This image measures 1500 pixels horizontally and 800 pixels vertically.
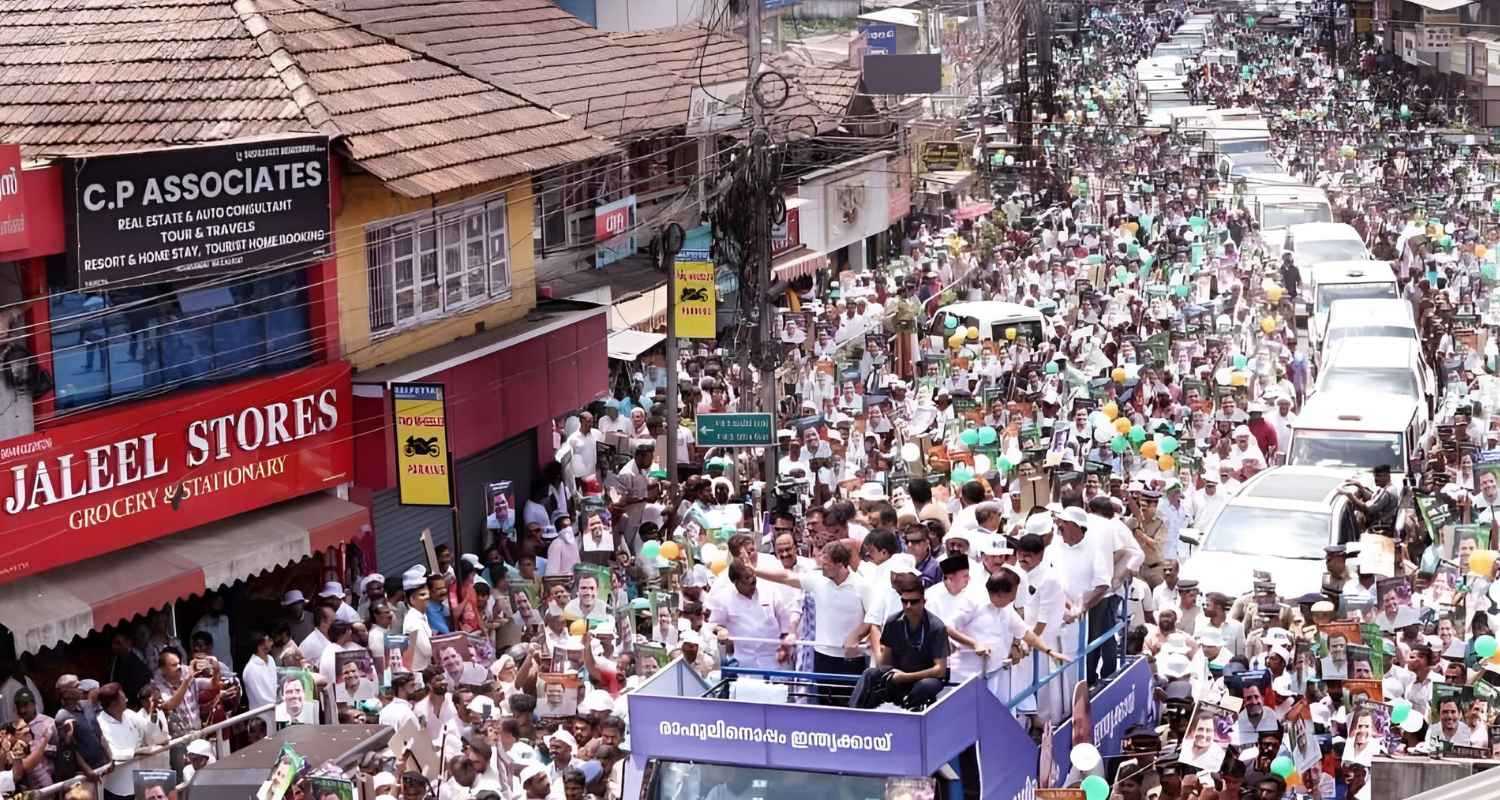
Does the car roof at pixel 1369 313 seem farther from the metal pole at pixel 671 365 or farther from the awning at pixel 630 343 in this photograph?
the metal pole at pixel 671 365

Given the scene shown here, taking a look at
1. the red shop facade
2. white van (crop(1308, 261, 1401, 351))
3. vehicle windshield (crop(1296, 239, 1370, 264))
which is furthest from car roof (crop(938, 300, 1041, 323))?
the red shop facade

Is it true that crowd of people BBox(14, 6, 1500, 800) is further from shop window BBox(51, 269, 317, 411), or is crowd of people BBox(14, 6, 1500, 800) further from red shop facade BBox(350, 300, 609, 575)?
shop window BBox(51, 269, 317, 411)

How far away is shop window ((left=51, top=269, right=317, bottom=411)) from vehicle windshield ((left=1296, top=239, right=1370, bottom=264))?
18.3m

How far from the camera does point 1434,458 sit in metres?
20.9

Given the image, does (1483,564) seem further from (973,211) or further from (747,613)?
(973,211)

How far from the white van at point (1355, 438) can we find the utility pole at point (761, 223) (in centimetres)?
472

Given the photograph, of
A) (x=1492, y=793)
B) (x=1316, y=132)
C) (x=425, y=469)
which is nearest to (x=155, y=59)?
(x=425, y=469)

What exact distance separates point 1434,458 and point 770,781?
A: 1236 cm

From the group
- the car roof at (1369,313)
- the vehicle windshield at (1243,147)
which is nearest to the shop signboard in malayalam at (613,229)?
the car roof at (1369,313)

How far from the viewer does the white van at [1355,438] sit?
21.0 meters

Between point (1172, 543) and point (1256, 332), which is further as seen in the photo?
point (1256, 332)

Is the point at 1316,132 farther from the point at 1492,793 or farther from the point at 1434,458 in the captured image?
the point at 1492,793

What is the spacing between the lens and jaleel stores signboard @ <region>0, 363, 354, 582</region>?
1561 cm

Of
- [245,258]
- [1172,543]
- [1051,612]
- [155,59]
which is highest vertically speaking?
[155,59]
